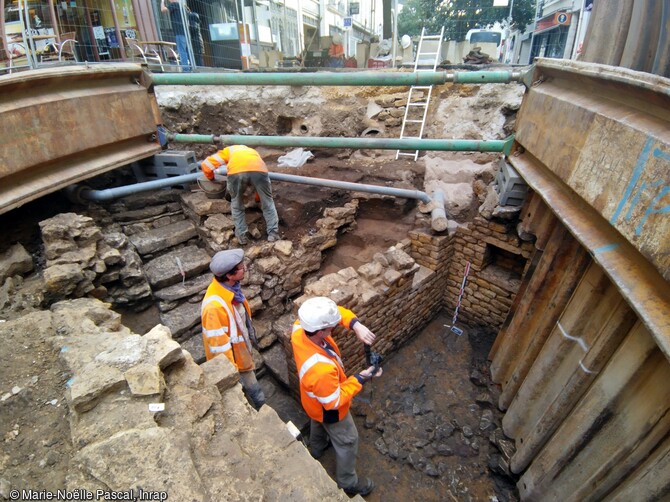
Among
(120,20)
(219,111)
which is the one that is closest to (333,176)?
(219,111)

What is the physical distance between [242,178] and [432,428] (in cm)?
394

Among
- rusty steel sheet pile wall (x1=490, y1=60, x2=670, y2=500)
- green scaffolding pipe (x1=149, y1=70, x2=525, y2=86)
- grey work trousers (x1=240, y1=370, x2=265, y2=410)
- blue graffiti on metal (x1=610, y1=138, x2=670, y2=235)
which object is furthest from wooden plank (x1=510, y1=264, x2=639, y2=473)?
grey work trousers (x1=240, y1=370, x2=265, y2=410)

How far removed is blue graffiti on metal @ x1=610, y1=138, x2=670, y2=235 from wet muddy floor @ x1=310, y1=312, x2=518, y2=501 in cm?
289

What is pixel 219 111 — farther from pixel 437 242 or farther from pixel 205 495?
pixel 205 495

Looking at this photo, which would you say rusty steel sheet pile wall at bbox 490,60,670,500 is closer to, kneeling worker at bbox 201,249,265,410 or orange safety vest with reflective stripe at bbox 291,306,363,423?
orange safety vest with reflective stripe at bbox 291,306,363,423

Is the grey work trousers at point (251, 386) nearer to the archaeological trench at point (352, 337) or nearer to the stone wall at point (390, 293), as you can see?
A: the archaeological trench at point (352, 337)

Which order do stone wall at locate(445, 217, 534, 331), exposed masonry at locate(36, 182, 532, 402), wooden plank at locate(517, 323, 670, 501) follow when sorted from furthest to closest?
stone wall at locate(445, 217, 534, 331) < exposed masonry at locate(36, 182, 532, 402) < wooden plank at locate(517, 323, 670, 501)

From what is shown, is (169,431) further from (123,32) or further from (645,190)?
(123,32)

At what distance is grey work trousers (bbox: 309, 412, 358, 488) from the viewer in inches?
124

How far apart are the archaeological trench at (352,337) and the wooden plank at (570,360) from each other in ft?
0.06

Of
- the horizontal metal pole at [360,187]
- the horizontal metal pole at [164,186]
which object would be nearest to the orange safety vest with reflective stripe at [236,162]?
the horizontal metal pole at [164,186]

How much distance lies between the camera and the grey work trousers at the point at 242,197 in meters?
4.54

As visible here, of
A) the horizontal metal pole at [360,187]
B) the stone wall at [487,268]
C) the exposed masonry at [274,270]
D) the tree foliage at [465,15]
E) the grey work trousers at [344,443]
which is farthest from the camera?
the tree foliage at [465,15]

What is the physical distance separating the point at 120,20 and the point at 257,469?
1223cm
